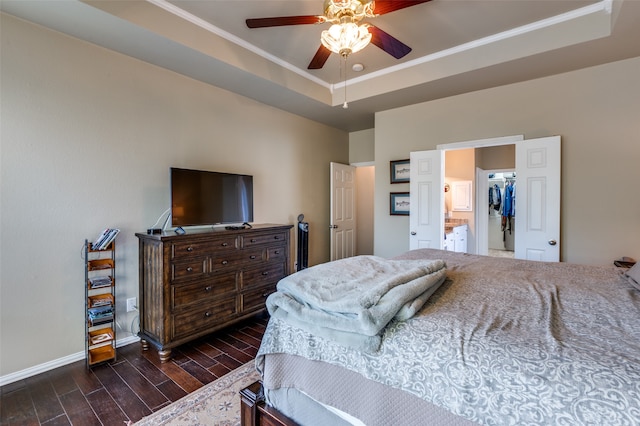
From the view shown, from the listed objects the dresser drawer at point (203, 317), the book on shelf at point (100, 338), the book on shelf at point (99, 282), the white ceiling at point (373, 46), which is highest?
the white ceiling at point (373, 46)

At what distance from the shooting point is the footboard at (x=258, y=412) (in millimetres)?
1231

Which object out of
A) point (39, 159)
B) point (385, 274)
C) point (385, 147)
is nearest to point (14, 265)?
point (39, 159)

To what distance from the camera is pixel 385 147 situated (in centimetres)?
428

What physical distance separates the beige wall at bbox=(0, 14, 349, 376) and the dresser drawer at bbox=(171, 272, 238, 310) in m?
0.60

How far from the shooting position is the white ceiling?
7.42 ft

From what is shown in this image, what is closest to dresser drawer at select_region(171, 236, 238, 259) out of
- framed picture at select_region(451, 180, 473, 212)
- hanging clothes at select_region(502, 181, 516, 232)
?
framed picture at select_region(451, 180, 473, 212)

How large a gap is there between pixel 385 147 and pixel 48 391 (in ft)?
14.0

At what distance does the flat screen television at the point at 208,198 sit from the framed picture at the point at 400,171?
204cm

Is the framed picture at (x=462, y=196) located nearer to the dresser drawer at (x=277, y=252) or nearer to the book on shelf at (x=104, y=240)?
the dresser drawer at (x=277, y=252)

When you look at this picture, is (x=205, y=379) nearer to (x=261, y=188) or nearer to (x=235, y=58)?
(x=261, y=188)

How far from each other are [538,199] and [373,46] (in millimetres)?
2372

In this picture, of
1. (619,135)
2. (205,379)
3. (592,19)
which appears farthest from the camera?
(619,135)

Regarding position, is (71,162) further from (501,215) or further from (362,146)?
(501,215)

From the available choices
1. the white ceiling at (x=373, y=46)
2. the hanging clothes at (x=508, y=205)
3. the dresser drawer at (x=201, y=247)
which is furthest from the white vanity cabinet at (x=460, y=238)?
the dresser drawer at (x=201, y=247)
